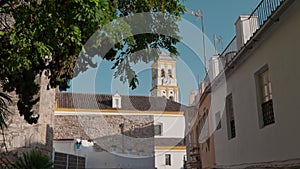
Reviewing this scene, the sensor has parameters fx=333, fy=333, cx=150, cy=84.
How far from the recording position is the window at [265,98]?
720 centimetres

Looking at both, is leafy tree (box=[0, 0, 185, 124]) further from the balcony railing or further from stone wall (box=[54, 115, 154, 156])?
stone wall (box=[54, 115, 154, 156])

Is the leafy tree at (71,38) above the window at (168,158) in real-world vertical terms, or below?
above

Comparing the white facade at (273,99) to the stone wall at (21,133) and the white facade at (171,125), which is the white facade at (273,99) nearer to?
the stone wall at (21,133)

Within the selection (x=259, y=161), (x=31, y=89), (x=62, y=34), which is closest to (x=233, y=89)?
(x=259, y=161)

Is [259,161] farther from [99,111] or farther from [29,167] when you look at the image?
[99,111]

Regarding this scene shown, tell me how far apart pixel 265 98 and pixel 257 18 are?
2.22m

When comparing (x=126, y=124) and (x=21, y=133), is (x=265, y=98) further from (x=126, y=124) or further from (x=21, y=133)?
(x=126, y=124)

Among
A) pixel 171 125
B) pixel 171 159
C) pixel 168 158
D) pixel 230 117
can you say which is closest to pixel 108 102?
pixel 171 125

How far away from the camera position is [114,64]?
529 centimetres

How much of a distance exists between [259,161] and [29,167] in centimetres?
514

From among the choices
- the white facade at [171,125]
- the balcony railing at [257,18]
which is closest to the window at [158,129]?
the white facade at [171,125]

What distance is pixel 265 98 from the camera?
24.5ft

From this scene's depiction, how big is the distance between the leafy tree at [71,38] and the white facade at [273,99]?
2214 mm

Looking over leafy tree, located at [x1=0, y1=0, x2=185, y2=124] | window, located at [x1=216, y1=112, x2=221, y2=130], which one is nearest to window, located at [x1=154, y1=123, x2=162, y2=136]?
window, located at [x1=216, y1=112, x2=221, y2=130]
